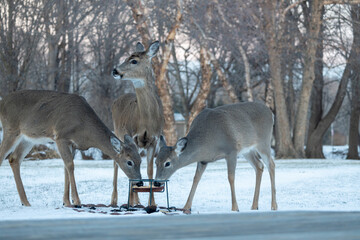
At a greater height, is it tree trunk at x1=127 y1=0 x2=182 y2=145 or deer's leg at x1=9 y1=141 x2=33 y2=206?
tree trunk at x1=127 y1=0 x2=182 y2=145

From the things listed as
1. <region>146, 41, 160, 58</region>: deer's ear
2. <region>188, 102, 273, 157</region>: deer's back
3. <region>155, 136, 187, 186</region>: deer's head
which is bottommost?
<region>155, 136, 187, 186</region>: deer's head

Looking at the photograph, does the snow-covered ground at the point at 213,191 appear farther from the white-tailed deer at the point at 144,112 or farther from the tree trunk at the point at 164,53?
the tree trunk at the point at 164,53

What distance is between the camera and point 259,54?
33000 mm

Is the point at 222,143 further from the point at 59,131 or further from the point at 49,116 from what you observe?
the point at 49,116

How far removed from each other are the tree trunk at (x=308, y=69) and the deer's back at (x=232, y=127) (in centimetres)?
1762

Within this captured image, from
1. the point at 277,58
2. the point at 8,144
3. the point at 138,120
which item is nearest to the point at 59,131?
the point at 8,144

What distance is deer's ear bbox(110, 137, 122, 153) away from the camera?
848 cm

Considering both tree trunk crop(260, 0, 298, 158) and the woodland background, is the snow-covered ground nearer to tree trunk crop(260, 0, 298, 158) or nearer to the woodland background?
the woodland background

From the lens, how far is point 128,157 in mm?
8414

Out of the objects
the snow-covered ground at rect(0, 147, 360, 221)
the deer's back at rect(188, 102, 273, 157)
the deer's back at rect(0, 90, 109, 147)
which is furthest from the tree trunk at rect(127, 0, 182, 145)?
the deer's back at rect(188, 102, 273, 157)

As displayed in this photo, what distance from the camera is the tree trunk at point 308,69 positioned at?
26.7 m

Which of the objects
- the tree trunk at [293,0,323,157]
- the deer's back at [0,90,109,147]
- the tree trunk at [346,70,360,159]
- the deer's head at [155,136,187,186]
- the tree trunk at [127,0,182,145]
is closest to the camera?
the deer's head at [155,136,187,186]

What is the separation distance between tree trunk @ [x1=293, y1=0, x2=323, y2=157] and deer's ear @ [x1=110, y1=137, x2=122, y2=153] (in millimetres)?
19264

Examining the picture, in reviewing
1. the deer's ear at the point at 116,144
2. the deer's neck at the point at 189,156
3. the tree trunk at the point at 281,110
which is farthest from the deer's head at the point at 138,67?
the tree trunk at the point at 281,110
